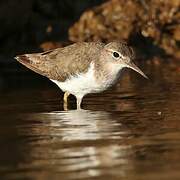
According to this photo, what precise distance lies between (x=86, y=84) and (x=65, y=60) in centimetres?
91

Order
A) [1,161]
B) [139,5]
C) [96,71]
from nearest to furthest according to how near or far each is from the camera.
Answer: [1,161], [96,71], [139,5]

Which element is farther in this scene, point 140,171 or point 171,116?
point 171,116

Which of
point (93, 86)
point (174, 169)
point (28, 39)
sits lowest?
point (174, 169)

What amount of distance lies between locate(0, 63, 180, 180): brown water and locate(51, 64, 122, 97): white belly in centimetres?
35

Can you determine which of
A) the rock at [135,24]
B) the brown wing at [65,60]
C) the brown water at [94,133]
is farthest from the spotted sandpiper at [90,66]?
the rock at [135,24]

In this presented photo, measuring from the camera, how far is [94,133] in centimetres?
1139

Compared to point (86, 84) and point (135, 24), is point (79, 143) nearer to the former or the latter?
point (86, 84)

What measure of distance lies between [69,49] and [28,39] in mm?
7878

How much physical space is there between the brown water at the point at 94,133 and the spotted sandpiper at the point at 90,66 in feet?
1.38

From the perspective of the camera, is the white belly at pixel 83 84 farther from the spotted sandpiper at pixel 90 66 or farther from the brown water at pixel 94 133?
the brown water at pixel 94 133

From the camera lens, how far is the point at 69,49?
1446 cm

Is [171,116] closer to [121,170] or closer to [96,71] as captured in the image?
[96,71]

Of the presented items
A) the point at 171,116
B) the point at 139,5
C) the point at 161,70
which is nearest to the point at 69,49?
the point at 171,116

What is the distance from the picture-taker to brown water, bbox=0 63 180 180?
30.1 ft
